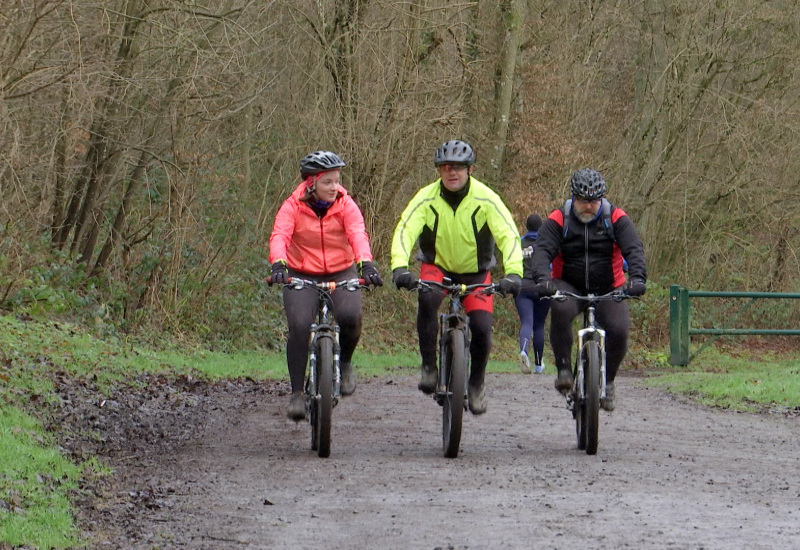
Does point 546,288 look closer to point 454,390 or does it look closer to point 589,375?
point 589,375

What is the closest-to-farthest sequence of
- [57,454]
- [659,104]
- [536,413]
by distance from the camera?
[57,454], [536,413], [659,104]

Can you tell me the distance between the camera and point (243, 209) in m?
23.5

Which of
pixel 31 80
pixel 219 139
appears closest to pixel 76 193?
pixel 219 139

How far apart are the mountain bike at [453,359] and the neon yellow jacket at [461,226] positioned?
24 cm

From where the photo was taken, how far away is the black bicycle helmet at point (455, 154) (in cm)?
980

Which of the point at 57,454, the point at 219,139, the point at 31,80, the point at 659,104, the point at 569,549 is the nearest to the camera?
the point at 569,549

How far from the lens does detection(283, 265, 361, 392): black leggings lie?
32.5 ft

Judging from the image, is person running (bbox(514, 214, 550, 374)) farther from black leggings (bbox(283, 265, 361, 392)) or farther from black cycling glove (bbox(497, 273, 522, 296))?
black cycling glove (bbox(497, 273, 522, 296))

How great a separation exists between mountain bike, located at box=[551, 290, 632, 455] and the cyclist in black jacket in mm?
91

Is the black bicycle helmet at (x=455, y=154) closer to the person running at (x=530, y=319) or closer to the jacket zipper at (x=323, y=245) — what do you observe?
the jacket zipper at (x=323, y=245)

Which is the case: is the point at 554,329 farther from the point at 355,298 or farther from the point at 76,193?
the point at 76,193

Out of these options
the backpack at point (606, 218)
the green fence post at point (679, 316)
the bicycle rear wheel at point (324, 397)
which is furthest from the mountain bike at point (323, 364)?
the green fence post at point (679, 316)

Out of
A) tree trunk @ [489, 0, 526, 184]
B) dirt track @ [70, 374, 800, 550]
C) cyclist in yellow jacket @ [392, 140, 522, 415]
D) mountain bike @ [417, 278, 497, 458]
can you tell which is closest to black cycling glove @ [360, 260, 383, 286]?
cyclist in yellow jacket @ [392, 140, 522, 415]

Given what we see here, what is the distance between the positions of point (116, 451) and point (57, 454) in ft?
2.87
